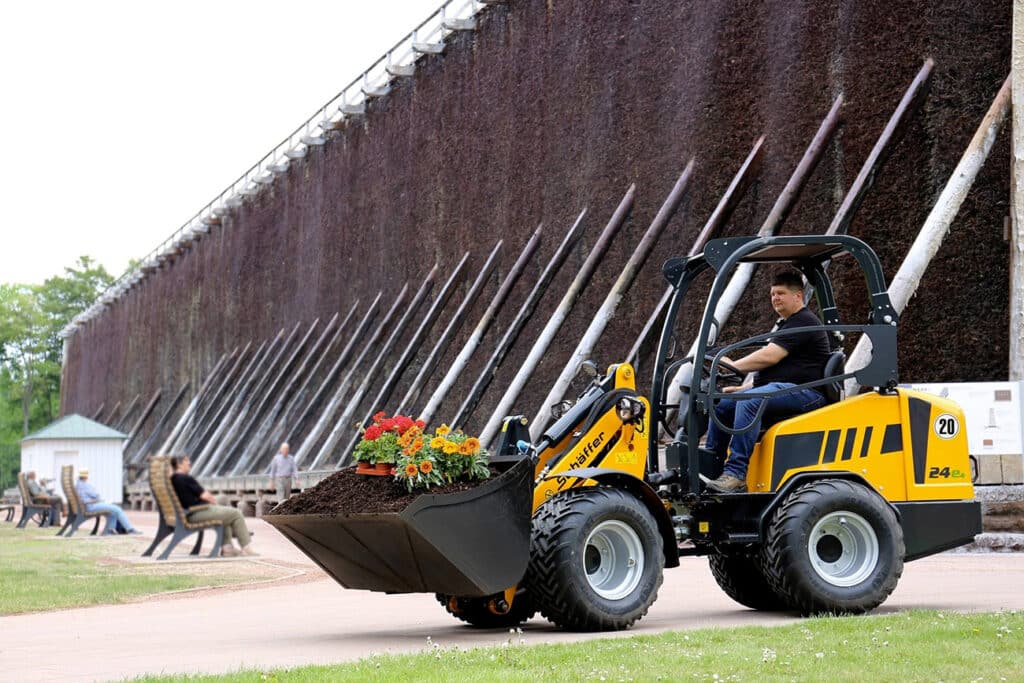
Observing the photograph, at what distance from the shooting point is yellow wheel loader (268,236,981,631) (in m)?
8.14

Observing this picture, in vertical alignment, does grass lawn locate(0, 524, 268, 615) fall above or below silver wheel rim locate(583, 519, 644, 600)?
below

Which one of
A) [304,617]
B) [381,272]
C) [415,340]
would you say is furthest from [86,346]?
[304,617]

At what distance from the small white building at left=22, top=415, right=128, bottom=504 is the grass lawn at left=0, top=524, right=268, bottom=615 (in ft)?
63.5

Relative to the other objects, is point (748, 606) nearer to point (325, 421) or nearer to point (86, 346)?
point (325, 421)

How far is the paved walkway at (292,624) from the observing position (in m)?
→ 7.51

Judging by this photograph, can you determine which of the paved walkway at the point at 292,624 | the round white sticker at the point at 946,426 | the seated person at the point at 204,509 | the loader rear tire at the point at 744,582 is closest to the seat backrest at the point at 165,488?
the seated person at the point at 204,509

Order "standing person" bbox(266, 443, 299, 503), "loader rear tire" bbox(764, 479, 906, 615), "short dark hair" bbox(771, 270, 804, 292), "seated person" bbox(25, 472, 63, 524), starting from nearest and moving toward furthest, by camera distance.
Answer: "loader rear tire" bbox(764, 479, 906, 615)
"short dark hair" bbox(771, 270, 804, 292)
"seated person" bbox(25, 472, 63, 524)
"standing person" bbox(266, 443, 299, 503)

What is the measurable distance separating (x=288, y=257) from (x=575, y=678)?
41.4 meters

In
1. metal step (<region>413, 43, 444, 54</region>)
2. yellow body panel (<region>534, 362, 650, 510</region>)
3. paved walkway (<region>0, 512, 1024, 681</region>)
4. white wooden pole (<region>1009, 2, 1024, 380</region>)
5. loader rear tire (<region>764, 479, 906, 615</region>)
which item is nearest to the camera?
paved walkway (<region>0, 512, 1024, 681</region>)

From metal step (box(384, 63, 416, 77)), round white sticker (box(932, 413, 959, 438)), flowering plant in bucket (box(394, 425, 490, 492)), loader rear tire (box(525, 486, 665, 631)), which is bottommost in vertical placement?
loader rear tire (box(525, 486, 665, 631))

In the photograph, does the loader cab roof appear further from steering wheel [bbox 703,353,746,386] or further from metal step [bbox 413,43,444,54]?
metal step [bbox 413,43,444,54]

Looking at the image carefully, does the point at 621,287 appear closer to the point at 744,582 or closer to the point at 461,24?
the point at 461,24

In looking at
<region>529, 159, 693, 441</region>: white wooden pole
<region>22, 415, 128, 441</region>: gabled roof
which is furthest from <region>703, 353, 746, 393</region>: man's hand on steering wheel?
<region>22, 415, 128, 441</region>: gabled roof

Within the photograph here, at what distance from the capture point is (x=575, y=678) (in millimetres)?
6109
